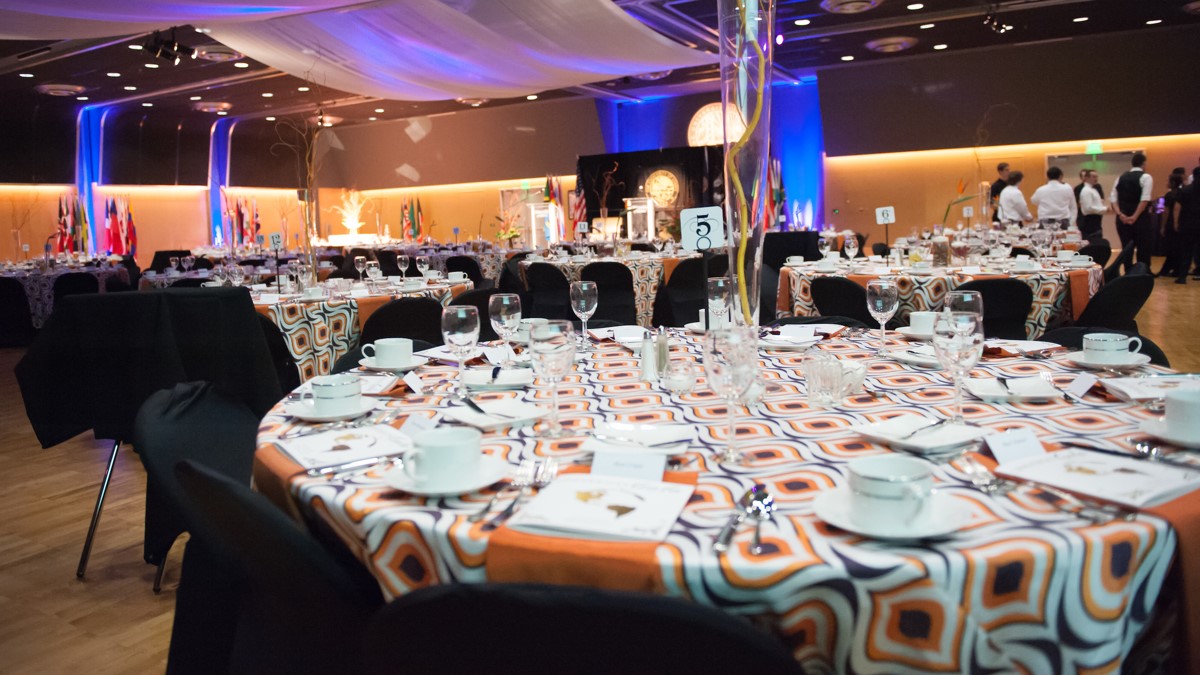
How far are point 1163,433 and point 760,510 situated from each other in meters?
0.75

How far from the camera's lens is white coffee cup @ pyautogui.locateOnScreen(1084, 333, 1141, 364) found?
1983mm

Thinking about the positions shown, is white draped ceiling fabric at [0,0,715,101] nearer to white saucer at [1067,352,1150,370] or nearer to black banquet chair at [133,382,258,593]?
black banquet chair at [133,382,258,593]

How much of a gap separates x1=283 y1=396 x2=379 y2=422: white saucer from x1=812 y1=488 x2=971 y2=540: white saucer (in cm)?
102

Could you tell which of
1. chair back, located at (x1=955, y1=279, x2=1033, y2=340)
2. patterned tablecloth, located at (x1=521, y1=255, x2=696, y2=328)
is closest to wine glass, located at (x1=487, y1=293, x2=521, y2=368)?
chair back, located at (x1=955, y1=279, x2=1033, y2=340)

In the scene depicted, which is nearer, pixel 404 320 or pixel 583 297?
pixel 583 297

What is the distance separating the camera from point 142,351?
2922mm

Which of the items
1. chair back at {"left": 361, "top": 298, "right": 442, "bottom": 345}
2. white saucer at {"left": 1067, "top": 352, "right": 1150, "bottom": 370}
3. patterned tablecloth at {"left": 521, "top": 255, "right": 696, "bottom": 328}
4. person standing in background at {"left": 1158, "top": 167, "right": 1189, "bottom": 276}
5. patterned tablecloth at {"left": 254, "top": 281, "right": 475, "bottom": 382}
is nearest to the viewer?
white saucer at {"left": 1067, "top": 352, "right": 1150, "bottom": 370}

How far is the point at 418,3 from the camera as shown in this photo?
747 centimetres

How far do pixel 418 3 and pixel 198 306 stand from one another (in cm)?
535

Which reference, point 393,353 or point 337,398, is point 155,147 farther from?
point 337,398

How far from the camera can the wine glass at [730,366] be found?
4.63 feet

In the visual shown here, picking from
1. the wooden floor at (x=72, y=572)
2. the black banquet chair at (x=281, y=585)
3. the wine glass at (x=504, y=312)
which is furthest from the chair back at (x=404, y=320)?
the black banquet chair at (x=281, y=585)

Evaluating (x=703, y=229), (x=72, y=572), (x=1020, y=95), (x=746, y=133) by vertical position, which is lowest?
(x=72, y=572)

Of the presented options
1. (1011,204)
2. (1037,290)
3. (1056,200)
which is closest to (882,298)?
(1037,290)
